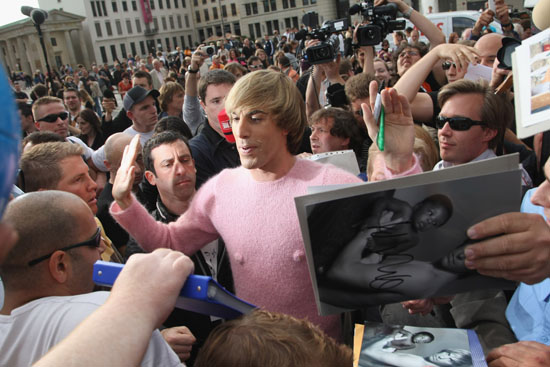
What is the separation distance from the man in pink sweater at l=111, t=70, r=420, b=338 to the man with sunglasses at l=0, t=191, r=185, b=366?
0.24 meters

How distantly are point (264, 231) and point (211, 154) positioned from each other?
1792 mm

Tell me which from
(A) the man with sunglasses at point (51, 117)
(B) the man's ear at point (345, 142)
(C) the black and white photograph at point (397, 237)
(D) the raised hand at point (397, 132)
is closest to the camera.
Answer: (C) the black and white photograph at point (397, 237)

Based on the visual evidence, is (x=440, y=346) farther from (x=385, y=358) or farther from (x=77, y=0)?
(x=77, y=0)

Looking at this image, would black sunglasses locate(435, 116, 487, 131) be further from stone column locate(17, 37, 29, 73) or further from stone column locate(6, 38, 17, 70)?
stone column locate(6, 38, 17, 70)

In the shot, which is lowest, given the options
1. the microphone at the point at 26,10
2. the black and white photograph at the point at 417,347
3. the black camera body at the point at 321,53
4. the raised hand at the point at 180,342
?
the raised hand at the point at 180,342

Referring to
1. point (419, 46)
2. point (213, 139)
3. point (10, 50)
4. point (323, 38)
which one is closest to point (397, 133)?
point (213, 139)

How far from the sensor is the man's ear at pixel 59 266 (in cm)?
142

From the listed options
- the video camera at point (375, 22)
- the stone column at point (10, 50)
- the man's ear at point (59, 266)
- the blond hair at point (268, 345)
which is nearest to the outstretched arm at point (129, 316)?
the blond hair at point (268, 345)

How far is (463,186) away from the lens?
3.67 feet

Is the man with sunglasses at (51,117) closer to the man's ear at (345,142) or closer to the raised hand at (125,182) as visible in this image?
the man's ear at (345,142)

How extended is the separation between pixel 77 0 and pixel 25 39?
10862mm

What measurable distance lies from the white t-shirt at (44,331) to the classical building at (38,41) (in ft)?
247

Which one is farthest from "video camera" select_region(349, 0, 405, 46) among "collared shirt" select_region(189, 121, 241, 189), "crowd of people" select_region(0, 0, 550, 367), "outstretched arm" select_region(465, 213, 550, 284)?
"outstretched arm" select_region(465, 213, 550, 284)

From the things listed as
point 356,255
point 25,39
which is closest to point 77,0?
point 25,39
